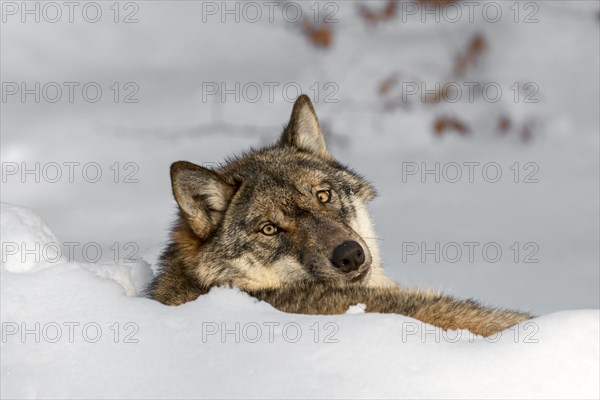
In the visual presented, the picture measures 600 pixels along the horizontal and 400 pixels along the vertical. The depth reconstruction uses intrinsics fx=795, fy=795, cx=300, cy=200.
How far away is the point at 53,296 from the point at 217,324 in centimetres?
105

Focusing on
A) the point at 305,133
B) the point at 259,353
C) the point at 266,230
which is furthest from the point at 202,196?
the point at 259,353

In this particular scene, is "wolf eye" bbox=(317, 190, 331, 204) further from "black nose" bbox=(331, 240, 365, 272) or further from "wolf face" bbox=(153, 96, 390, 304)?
"black nose" bbox=(331, 240, 365, 272)

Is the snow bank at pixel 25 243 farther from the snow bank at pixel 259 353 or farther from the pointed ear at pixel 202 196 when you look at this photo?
the pointed ear at pixel 202 196

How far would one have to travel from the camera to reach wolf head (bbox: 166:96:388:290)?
18.5 ft

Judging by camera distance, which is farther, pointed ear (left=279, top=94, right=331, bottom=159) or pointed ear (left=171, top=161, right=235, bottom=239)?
pointed ear (left=279, top=94, right=331, bottom=159)

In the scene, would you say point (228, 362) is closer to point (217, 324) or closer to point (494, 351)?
point (217, 324)

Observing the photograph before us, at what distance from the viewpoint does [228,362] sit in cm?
385

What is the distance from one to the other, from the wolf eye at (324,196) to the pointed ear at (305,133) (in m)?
0.73

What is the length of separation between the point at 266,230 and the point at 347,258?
684mm

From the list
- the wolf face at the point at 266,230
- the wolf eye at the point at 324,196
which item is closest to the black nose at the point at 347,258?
the wolf face at the point at 266,230

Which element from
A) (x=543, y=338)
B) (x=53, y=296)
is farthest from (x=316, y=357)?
(x=53, y=296)

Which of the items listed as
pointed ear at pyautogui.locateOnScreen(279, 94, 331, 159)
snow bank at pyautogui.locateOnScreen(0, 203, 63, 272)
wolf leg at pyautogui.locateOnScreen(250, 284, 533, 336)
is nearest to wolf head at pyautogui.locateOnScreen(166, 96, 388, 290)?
pointed ear at pyautogui.locateOnScreen(279, 94, 331, 159)

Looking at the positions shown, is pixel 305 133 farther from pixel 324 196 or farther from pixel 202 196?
pixel 202 196

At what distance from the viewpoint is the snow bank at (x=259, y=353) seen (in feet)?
11.9
